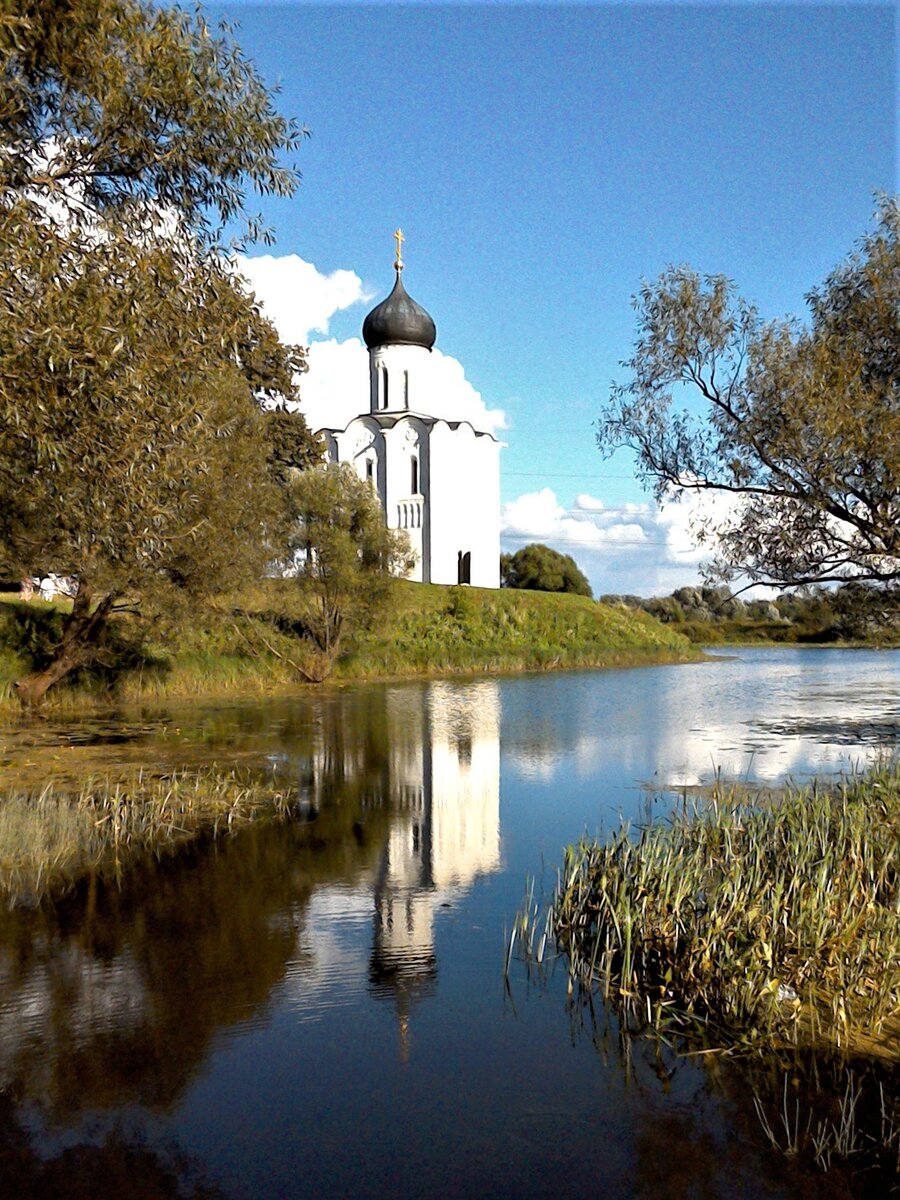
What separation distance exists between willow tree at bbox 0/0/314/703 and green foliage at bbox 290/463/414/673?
16874 mm

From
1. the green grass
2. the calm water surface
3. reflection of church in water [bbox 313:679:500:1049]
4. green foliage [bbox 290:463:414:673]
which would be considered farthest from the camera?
the green grass

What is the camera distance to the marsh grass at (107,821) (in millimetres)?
9312

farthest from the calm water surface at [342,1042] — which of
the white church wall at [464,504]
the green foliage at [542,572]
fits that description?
the green foliage at [542,572]

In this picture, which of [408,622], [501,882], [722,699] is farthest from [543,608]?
Result: [501,882]

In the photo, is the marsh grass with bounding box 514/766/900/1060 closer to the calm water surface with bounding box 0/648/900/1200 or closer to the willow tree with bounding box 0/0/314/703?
the calm water surface with bounding box 0/648/900/1200

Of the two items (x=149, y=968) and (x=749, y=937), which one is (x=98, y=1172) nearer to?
(x=149, y=968)

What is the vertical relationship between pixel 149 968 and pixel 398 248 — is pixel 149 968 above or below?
below

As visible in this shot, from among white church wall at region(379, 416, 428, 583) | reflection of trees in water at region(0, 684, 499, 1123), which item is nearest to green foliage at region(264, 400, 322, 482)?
white church wall at region(379, 416, 428, 583)

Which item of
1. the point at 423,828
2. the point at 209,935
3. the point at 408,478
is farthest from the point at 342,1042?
the point at 408,478

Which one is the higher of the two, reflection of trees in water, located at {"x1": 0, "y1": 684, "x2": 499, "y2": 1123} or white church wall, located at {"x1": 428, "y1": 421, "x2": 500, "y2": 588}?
white church wall, located at {"x1": 428, "y1": 421, "x2": 500, "y2": 588}

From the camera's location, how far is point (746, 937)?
247 inches

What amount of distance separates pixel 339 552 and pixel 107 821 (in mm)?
17745

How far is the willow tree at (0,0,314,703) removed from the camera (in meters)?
8.08

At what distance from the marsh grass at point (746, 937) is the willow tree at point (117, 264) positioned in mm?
5188
